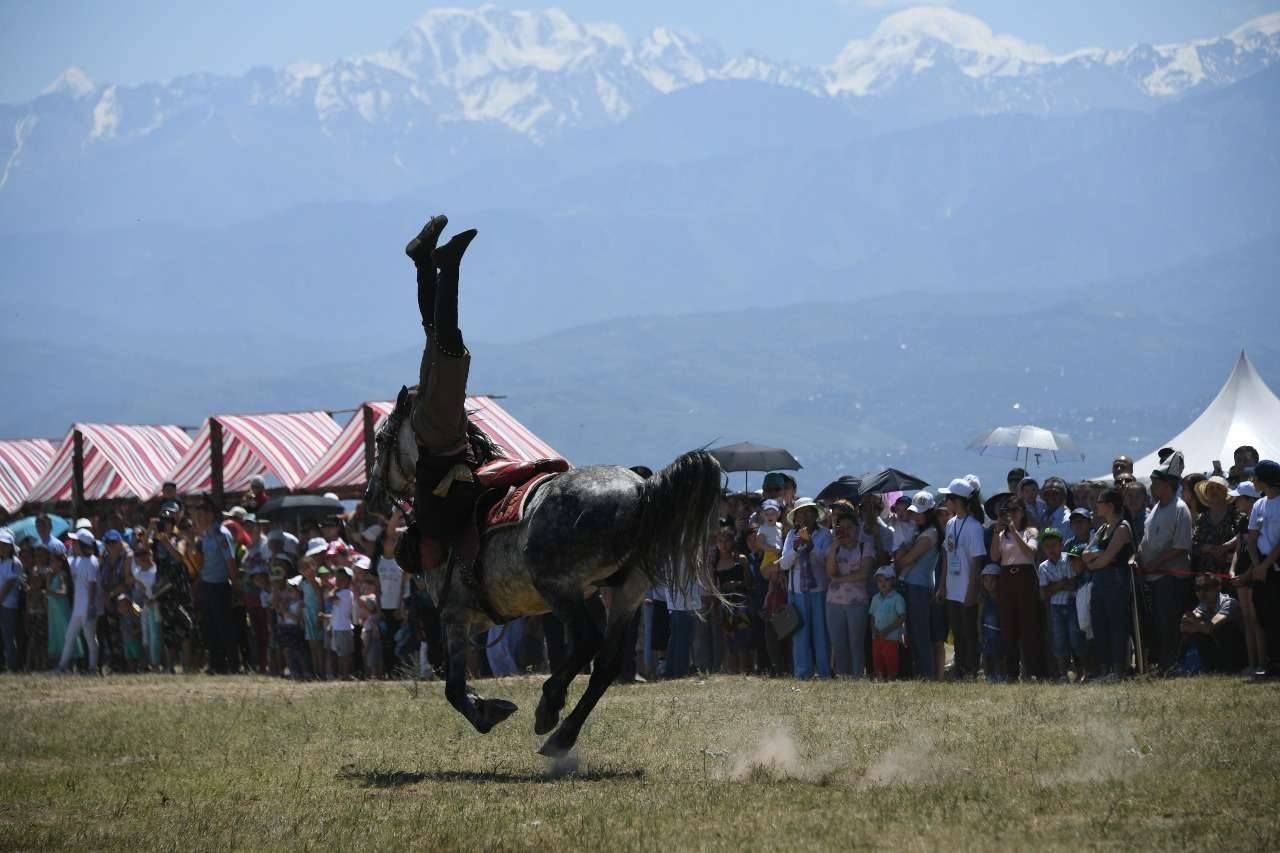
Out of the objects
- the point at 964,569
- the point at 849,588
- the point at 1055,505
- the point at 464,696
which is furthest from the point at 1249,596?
the point at 464,696

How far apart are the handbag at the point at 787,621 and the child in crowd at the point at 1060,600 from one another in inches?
113

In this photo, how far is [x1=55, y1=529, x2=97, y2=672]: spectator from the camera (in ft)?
83.1

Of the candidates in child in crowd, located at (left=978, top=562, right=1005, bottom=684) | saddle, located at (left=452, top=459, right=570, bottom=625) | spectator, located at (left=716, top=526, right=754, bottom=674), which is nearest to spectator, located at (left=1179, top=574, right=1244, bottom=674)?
child in crowd, located at (left=978, top=562, right=1005, bottom=684)

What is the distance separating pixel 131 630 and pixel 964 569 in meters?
12.6

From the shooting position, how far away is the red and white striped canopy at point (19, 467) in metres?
44.8

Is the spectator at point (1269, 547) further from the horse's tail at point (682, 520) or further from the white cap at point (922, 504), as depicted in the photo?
the horse's tail at point (682, 520)

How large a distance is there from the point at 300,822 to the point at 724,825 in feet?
8.02

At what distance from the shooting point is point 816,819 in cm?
942

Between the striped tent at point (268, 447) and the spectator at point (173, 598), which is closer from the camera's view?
the spectator at point (173, 598)

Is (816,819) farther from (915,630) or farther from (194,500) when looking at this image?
(194,500)

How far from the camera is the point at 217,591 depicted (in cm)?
2400

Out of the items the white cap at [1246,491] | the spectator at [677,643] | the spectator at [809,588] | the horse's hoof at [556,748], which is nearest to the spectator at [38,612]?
the spectator at [677,643]

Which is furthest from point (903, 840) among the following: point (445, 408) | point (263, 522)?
point (263, 522)

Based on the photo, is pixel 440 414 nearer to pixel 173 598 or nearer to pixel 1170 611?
pixel 1170 611
